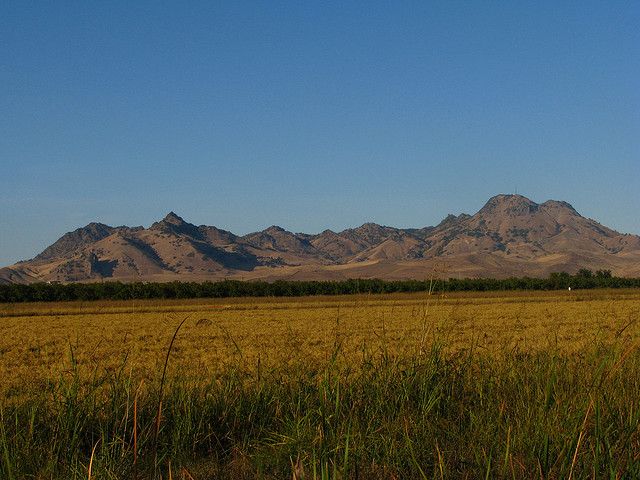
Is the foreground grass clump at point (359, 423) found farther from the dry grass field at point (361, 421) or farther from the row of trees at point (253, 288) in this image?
the row of trees at point (253, 288)

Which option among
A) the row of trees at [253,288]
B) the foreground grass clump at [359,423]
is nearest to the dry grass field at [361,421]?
the foreground grass clump at [359,423]

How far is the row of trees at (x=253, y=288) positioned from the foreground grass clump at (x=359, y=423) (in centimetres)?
7612

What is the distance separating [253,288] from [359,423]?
10058 centimetres

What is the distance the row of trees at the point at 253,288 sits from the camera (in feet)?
313

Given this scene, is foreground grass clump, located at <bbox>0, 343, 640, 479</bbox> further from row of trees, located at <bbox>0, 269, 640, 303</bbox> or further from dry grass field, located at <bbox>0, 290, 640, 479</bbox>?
row of trees, located at <bbox>0, 269, 640, 303</bbox>

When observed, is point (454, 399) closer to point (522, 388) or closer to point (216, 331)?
point (522, 388)

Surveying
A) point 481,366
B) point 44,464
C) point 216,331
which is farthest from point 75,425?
point 216,331

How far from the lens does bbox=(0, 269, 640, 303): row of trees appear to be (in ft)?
313

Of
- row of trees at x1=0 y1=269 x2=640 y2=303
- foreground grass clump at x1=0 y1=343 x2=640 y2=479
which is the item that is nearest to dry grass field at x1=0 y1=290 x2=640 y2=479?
foreground grass clump at x1=0 y1=343 x2=640 y2=479

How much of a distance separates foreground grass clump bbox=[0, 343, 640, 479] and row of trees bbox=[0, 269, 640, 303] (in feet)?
250

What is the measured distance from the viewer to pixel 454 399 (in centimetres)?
748

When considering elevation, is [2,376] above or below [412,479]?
below

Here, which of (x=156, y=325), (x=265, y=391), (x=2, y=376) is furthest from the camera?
(x=156, y=325)

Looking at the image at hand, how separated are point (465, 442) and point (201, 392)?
3152mm
